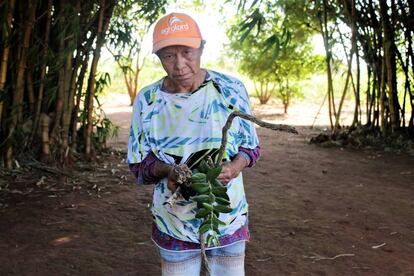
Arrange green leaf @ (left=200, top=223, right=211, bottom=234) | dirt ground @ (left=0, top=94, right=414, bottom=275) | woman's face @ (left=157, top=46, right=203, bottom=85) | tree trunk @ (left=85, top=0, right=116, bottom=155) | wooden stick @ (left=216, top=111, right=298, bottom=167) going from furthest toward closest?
tree trunk @ (left=85, top=0, right=116, bottom=155), dirt ground @ (left=0, top=94, right=414, bottom=275), woman's face @ (left=157, top=46, right=203, bottom=85), green leaf @ (left=200, top=223, right=211, bottom=234), wooden stick @ (left=216, top=111, right=298, bottom=167)

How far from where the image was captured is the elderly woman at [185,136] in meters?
1.29

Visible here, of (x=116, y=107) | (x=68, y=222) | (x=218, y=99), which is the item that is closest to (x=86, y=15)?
(x=68, y=222)

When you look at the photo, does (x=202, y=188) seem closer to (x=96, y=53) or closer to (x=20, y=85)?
(x=20, y=85)

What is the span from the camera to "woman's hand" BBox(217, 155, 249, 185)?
126 centimetres

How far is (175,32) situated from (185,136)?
0.92 ft

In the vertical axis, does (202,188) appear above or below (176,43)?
below

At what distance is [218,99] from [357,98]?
5.43 meters

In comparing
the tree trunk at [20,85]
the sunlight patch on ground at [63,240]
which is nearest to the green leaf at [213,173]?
the sunlight patch on ground at [63,240]

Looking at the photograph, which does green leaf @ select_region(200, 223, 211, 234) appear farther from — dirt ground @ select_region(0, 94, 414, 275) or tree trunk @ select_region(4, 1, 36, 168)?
tree trunk @ select_region(4, 1, 36, 168)

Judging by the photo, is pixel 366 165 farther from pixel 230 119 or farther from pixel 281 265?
pixel 230 119

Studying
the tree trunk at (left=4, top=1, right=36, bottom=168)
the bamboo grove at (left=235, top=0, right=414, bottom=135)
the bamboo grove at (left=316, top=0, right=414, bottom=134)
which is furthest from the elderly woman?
the bamboo grove at (left=316, top=0, right=414, bottom=134)

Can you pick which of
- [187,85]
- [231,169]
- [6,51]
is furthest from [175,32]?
[6,51]

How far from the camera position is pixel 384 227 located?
3.10 m

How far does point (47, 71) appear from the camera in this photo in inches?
169
